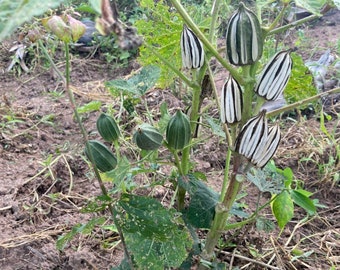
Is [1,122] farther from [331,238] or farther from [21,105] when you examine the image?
[331,238]

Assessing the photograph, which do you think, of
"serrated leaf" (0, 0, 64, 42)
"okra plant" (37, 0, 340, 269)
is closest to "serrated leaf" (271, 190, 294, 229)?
"okra plant" (37, 0, 340, 269)

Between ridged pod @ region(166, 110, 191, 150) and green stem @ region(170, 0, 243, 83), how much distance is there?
142 millimetres

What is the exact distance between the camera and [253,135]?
762 mm

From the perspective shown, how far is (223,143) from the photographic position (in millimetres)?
1746

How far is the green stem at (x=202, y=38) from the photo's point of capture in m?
0.66

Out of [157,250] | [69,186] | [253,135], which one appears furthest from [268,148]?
[69,186]

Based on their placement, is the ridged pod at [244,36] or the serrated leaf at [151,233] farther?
the serrated leaf at [151,233]

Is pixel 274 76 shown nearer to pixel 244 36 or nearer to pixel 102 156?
pixel 244 36

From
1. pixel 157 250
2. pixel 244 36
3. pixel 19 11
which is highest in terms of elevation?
pixel 19 11

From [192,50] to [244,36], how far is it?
0.16 m

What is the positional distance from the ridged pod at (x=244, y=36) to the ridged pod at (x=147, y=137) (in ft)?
0.68

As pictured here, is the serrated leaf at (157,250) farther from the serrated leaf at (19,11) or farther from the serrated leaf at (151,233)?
the serrated leaf at (19,11)

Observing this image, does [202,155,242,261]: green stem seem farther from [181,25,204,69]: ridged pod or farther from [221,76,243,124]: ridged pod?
[181,25,204,69]: ridged pod

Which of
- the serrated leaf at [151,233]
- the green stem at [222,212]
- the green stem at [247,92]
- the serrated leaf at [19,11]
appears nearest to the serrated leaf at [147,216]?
the serrated leaf at [151,233]
